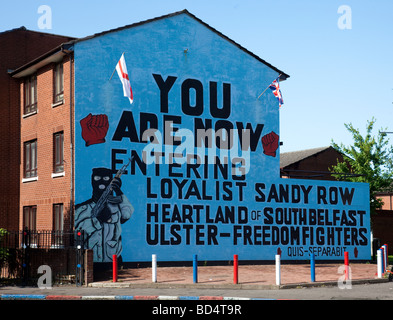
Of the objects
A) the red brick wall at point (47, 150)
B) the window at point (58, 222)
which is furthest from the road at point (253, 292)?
the red brick wall at point (47, 150)

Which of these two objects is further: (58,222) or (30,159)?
(30,159)

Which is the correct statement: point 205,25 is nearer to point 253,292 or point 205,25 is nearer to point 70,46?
point 70,46

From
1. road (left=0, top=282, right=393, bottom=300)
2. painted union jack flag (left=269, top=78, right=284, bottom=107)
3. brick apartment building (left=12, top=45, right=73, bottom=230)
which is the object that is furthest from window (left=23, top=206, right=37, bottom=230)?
painted union jack flag (left=269, top=78, right=284, bottom=107)

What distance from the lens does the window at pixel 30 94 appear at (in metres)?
30.4

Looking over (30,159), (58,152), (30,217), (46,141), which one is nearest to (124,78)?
(58,152)

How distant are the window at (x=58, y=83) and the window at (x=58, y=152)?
1608 mm

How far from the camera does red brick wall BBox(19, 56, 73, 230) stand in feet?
87.4

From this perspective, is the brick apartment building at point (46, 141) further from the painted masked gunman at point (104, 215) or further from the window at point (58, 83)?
the painted masked gunman at point (104, 215)

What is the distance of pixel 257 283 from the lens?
2100 cm

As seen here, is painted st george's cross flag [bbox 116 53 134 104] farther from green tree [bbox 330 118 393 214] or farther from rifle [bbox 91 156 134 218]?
green tree [bbox 330 118 393 214]

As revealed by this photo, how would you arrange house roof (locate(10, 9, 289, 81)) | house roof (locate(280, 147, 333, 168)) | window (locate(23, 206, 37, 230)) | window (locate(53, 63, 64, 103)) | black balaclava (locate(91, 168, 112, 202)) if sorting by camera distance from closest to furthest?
black balaclava (locate(91, 168, 112, 202))
house roof (locate(10, 9, 289, 81))
window (locate(53, 63, 64, 103))
window (locate(23, 206, 37, 230))
house roof (locate(280, 147, 333, 168))

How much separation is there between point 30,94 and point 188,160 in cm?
868

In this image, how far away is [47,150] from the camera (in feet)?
93.5

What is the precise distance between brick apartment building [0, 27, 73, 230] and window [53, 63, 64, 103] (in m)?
4.04
